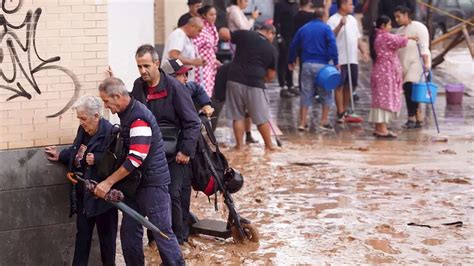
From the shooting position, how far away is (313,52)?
15859 millimetres

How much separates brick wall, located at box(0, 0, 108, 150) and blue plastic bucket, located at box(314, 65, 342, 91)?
743 cm

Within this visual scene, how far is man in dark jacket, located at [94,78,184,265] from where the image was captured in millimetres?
7535

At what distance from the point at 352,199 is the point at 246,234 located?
2170mm

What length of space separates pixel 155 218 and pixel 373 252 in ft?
6.86

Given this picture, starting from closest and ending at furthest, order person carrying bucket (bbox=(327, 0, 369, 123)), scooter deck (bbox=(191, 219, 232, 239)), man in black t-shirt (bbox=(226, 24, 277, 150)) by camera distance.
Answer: scooter deck (bbox=(191, 219, 232, 239)) < man in black t-shirt (bbox=(226, 24, 277, 150)) < person carrying bucket (bbox=(327, 0, 369, 123))

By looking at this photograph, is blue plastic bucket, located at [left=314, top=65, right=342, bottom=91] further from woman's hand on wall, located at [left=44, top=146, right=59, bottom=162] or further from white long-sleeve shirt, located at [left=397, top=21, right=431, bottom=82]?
woman's hand on wall, located at [left=44, top=146, right=59, bottom=162]

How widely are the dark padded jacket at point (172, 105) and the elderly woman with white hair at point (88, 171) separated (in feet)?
1.89

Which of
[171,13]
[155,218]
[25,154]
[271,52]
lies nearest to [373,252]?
[155,218]

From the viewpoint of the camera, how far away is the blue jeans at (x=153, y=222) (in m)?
7.82

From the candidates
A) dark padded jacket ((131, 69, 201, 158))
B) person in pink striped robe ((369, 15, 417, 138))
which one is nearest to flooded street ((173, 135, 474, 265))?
person in pink striped robe ((369, 15, 417, 138))

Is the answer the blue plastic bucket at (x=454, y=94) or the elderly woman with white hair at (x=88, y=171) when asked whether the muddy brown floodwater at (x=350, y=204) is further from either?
the blue plastic bucket at (x=454, y=94)

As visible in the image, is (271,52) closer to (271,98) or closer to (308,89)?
(308,89)

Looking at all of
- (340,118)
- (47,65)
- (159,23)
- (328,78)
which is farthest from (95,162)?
(159,23)

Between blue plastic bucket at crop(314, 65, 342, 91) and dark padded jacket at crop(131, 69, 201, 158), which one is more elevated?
dark padded jacket at crop(131, 69, 201, 158)
